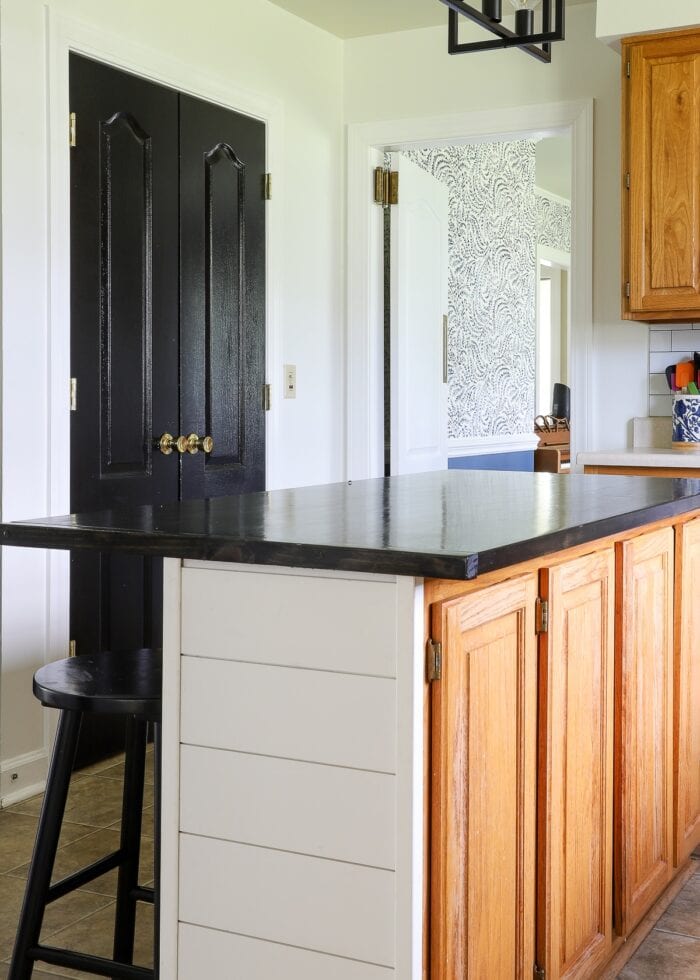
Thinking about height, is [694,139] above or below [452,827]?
above

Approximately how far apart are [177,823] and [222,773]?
11cm

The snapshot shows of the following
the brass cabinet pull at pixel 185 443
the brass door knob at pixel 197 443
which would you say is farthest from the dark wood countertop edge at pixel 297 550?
the brass door knob at pixel 197 443

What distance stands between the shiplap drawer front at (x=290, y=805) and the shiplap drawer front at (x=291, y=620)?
0.47ft

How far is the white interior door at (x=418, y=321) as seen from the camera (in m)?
4.89

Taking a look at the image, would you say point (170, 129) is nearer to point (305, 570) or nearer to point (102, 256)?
point (102, 256)

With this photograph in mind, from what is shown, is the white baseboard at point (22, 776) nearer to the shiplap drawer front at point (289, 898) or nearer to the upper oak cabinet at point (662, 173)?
the shiplap drawer front at point (289, 898)

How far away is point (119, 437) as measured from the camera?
357 cm

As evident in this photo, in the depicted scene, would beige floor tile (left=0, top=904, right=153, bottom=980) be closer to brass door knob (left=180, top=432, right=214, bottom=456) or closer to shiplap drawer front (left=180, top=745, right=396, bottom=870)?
shiplap drawer front (left=180, top=745, right=396, bottom=870)

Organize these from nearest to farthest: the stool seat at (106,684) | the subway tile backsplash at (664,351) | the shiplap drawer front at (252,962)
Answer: the shiplap drawer front at (252,962)
the stool seat at (106,684)
the subway tile backsplash at (664,351)

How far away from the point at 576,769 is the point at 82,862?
1384mm

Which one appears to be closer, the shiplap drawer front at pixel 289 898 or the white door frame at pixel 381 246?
the shiplap drawer front at pixel 289 898

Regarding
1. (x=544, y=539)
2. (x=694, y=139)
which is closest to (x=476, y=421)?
(x=694, y=139)

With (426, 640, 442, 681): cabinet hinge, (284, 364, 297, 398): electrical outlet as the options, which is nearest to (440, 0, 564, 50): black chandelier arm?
(426, 640, 442, 681): cabinet hinge

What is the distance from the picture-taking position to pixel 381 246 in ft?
16.1
